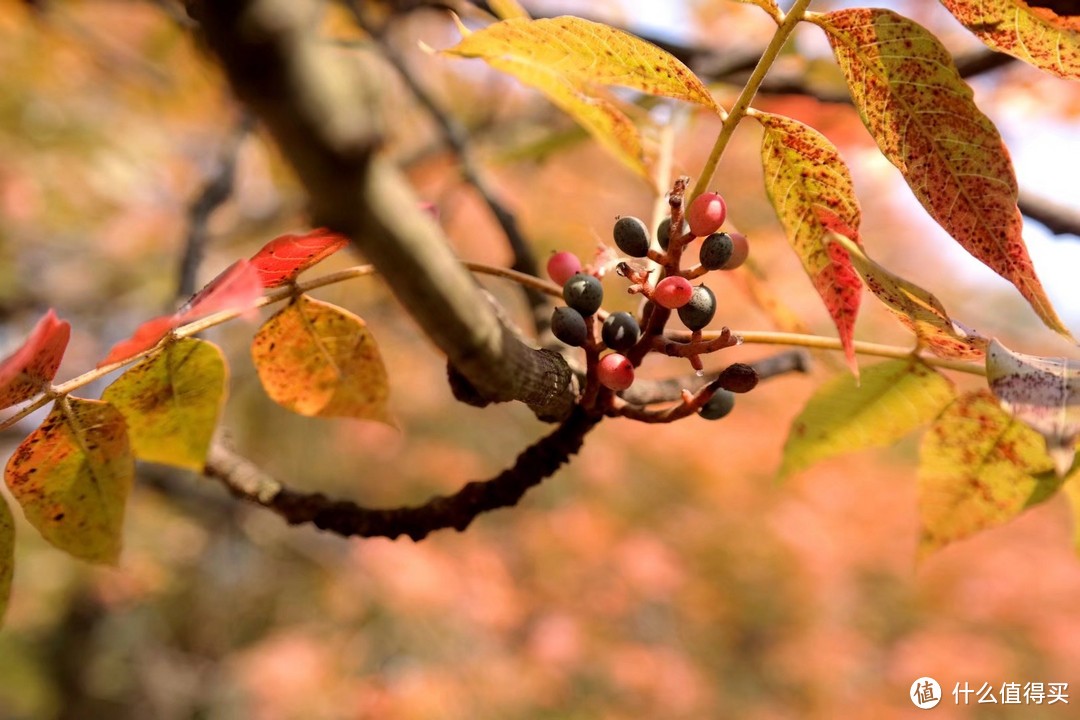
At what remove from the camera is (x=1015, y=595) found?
22.1 feet

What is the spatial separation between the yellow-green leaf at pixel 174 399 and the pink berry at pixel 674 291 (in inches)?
21.1

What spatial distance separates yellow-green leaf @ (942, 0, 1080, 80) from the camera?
0.87 m

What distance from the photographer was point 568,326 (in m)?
0.92

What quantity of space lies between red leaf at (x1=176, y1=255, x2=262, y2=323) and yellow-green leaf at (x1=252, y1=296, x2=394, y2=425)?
299mm

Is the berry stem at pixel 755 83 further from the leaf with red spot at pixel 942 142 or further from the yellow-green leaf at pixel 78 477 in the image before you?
the yellow-green leaf at pixel 78 477

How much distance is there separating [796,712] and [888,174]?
497cm

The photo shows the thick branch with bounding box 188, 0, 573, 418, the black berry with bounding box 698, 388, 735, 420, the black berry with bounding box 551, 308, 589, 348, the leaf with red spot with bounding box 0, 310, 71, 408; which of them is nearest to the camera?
the thick branch with bounding box 188, 0, 573, 418

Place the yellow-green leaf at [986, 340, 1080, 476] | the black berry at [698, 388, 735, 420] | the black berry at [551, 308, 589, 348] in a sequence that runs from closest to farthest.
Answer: the yellow-green leaf at [986, 340, 1080, 476] < the black berry at [551, 308, 589, 348] < the black berry at [698, 388, 735, 420]

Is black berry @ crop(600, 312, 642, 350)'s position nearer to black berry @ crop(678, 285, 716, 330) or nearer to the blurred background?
black berry @ crop(678, 285, 716, 330)

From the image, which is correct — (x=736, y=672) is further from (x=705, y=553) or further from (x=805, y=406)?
(x=805, y=406)

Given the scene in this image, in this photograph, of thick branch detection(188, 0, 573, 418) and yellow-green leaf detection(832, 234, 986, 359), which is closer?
thick branch detection(188, 0, 573, 418)

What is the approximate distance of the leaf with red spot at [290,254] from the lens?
0.97m

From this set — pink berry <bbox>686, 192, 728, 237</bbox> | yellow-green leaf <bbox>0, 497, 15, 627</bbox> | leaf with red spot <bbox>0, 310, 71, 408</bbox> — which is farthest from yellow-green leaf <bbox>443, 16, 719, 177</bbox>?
yellow-green leaf <bbox>0, 497, 15, 627</bbox>

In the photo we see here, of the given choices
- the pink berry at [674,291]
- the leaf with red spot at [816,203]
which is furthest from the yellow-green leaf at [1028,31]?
the pink berry at [674,291]
